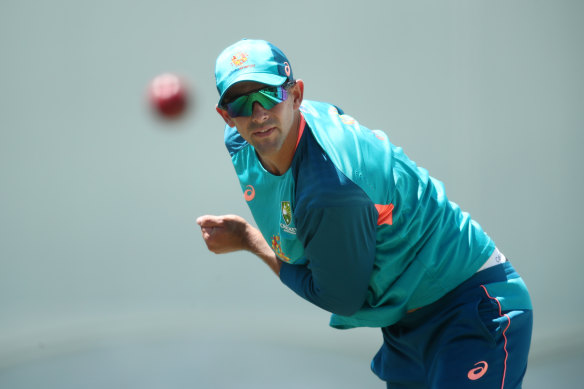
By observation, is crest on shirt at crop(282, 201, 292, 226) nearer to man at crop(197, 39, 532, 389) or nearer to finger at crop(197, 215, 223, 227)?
man at crop(197, 39, 532, 389)

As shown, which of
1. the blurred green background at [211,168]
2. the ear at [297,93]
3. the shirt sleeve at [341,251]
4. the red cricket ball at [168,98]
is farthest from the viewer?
the blurred green background at [211,168]

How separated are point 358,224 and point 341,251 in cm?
7

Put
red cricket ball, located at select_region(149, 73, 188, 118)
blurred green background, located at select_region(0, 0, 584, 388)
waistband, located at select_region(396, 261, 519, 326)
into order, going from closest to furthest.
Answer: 1. waistband, located at select_region(396, 261, 519, 326)
2. red cricket ball, located at select_region(149, 73, 188, 118)
3. blurred green background, located at select_region(0, 0, 584, 388)

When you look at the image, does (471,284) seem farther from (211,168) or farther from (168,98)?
(211,168)

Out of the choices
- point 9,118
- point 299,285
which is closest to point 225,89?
point 299,285

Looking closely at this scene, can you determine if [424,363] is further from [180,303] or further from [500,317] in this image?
[180,303]

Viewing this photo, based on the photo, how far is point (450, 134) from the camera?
3168mm

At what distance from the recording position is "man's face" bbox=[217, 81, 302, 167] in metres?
1.30

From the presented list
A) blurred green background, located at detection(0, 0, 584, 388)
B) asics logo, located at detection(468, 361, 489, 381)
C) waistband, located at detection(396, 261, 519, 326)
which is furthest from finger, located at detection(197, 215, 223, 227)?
blurred green background, located at detection(0, 0, 584, 388)

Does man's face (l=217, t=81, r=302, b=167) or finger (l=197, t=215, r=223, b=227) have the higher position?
man's face (l=217, t=81, r=302, b=167)

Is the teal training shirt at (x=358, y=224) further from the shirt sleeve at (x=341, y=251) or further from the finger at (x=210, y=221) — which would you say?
the finger at (x=210, y=221)

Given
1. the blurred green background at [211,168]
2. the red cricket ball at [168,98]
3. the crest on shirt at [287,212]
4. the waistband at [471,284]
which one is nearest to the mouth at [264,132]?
the crest on shirt at [287,212]

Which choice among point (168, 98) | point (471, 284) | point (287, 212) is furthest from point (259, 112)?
point (168, 98)

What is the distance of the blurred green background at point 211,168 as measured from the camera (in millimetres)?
3059
